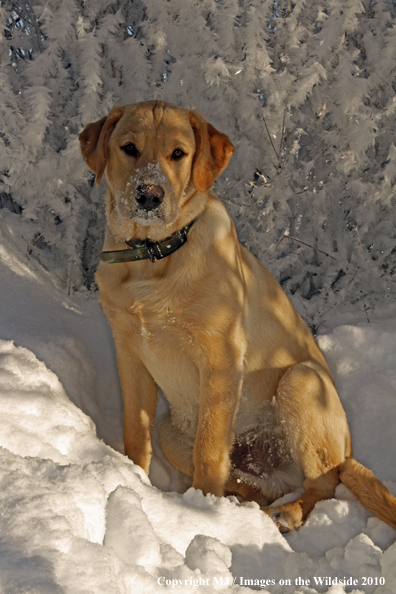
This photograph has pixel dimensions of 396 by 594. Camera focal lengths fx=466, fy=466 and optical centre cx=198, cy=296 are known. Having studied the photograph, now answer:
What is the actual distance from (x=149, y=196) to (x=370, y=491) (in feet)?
5.67

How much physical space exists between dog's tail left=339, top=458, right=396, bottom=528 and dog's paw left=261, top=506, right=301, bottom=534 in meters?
0.33

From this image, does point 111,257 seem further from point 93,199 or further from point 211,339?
point 93,199

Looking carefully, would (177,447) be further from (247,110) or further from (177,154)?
(247,110)

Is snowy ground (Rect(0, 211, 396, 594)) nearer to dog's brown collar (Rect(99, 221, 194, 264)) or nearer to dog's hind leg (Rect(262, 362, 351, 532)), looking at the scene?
dog's hind leg (Rect(262, 362, 351, 532))

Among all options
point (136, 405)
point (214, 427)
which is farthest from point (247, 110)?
point (214, 427)

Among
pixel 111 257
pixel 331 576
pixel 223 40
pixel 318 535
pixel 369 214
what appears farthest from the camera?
pixel 369 214

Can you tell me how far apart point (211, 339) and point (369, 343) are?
166cm

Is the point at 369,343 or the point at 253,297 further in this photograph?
the point at 369,343

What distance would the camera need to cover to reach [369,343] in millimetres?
3375

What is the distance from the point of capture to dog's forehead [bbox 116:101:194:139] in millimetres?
2338

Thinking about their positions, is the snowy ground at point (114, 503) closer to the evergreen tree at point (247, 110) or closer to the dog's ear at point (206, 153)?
the evergreen tree at point (247, 110)

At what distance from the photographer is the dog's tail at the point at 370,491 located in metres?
2.14

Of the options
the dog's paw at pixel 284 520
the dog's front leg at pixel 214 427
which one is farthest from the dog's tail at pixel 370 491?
the dog's front leg at pixel 214 427

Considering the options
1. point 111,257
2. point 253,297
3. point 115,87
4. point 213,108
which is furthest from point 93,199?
point 253,297
